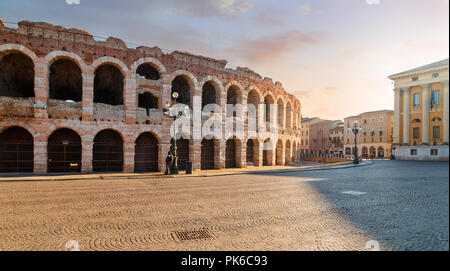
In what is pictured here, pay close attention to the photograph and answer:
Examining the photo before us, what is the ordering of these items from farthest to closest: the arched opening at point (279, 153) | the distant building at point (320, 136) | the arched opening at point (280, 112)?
the distant building at point (320, 136) < the arched opening at point (280, 112) < the arched opening at point (279, 153)

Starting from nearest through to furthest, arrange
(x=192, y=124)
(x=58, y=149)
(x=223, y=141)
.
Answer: (x=58, y=149)
(x=192, y=124)
(x=223, y=141)

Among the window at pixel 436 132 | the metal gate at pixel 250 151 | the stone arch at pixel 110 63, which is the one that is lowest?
the metal gate at pixel 250 151

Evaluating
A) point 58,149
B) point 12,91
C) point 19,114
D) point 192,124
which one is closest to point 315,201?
point 192,124

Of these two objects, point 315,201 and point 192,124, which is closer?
point 315,201

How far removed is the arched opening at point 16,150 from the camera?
19562 millimetres

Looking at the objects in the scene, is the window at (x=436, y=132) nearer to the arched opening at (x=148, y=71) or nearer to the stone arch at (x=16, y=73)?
the arched opening at (x=148, y=71)

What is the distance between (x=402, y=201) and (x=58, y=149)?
24.2 m

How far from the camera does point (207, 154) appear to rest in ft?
90.2

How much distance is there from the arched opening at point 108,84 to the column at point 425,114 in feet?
184

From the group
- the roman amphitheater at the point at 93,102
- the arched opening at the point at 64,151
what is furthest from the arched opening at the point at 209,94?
the arched opening at the point at 64,151

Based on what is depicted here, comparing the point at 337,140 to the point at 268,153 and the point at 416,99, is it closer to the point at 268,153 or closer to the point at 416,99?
the point at 416,99

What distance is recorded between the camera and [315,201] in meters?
9.48
